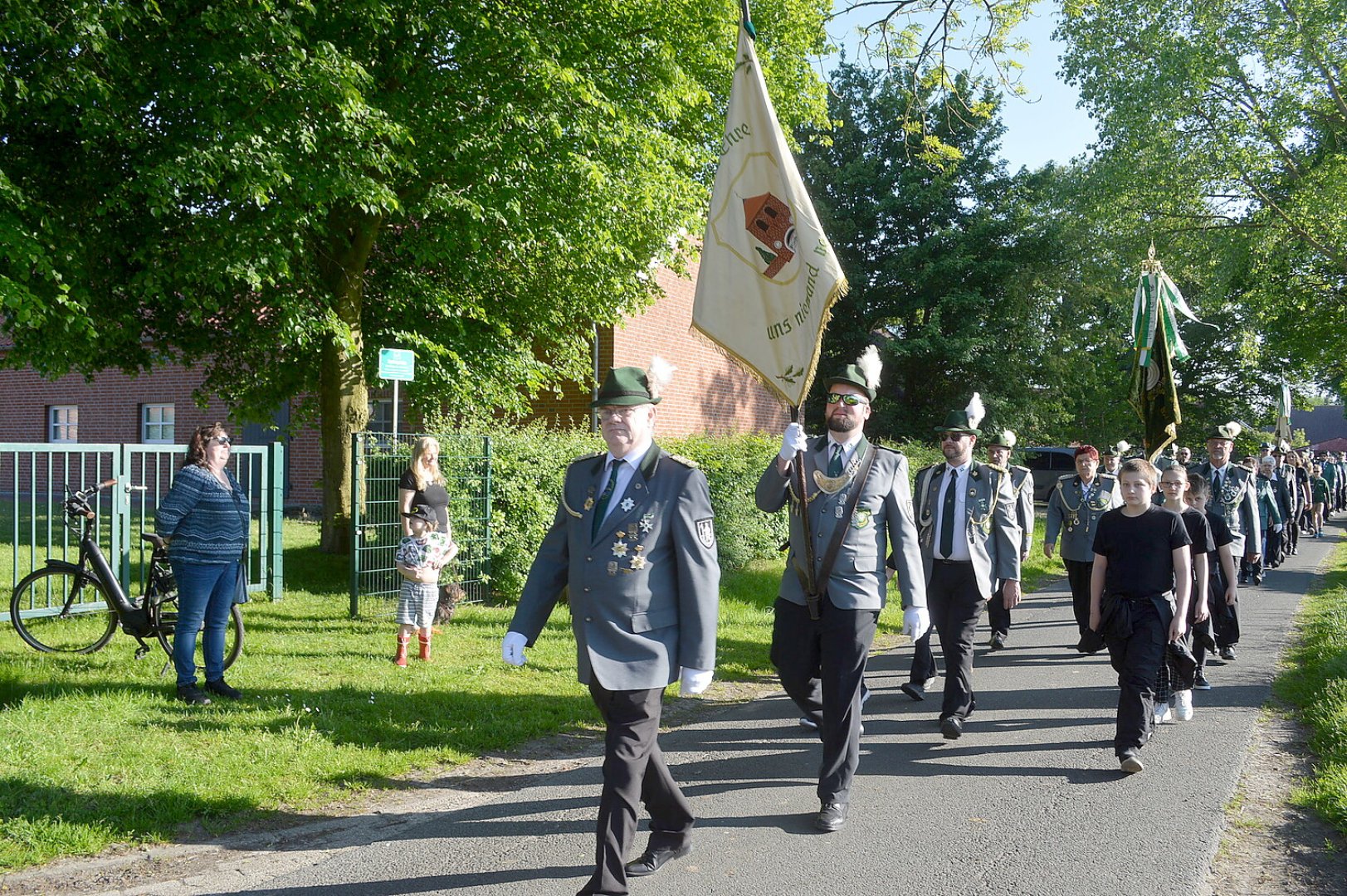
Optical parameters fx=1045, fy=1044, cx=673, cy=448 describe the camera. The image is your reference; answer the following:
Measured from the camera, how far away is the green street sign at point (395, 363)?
9953 mm

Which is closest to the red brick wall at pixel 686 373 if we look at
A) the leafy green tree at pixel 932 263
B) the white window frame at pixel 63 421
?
the leafy green tree at pixel 932 263

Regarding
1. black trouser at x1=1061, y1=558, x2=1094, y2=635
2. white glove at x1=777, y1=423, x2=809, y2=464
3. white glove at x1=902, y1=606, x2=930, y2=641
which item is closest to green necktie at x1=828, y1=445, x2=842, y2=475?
white glove at x1=777, y1=423, x2=809, y2=464

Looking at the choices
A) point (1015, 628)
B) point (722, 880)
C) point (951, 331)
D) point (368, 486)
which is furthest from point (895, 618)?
point (951, 331)

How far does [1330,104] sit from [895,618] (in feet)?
69.3

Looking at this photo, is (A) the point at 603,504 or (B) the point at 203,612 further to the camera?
(B) the point at 203,612

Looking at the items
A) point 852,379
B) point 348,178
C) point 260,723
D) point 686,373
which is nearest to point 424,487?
point 260,723

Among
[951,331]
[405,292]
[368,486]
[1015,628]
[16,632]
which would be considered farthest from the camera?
[951,331]

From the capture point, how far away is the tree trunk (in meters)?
13.4

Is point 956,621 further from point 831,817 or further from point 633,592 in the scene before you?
point 633,592

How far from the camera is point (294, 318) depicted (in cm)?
1142

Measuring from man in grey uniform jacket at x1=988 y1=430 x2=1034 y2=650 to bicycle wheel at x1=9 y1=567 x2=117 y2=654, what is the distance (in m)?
7.21

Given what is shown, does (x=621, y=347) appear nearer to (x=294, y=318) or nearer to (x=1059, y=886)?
(x=294, y=318)

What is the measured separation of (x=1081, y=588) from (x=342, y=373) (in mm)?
9296

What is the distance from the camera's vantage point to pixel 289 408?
66.6 feet
